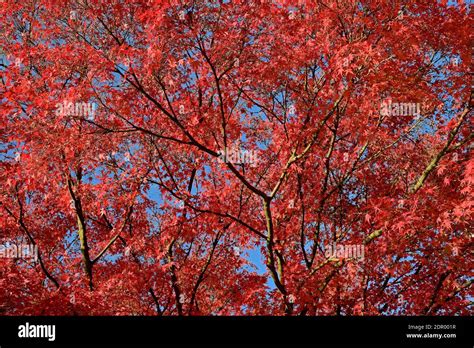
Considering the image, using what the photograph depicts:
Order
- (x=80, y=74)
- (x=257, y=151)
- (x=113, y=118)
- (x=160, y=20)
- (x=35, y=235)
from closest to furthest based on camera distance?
1. (x=160, y=20)
2. (x=113, y=118)
3. (x=80, y=74)
4. (x=257, y=151)
5. (x=35, y=235)

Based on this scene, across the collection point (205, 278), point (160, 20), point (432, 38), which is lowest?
point (205, 278)

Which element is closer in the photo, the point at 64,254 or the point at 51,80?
the point at 51,80

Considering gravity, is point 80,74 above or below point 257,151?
above

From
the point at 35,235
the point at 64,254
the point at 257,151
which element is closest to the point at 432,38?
the point at 257,151

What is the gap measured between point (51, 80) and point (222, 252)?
6.67 meters

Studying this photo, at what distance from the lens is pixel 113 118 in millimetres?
11891

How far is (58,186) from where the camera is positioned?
15.2 meters

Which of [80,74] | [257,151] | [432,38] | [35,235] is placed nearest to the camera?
[432,38]

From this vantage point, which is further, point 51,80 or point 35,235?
point 35,235

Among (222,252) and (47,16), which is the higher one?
(47,16)

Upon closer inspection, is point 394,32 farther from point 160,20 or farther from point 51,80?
point 51,80

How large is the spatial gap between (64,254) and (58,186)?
2354 millimetres

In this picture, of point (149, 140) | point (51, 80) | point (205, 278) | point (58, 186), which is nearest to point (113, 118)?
point (149, 140)

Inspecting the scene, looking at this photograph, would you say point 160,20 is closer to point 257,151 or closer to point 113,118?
point 113,118
